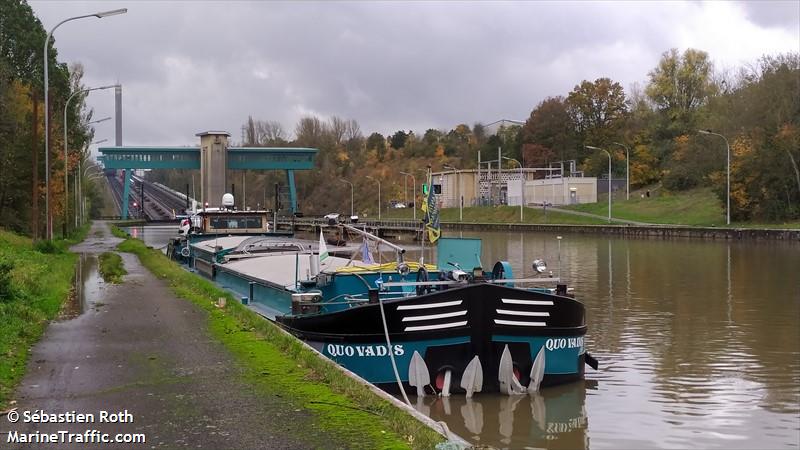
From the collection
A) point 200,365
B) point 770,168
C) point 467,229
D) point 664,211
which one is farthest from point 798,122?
point 200,365

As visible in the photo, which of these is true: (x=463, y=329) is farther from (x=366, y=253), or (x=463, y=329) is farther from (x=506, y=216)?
(x=506, y=216)

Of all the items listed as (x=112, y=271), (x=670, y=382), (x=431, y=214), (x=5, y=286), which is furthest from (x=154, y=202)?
(x=670, y=382)

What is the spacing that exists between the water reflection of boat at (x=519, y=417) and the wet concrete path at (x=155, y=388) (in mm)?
3221

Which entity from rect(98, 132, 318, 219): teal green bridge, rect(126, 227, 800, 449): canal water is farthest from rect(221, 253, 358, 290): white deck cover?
rect(98, 132, 318, 219): teal green bridge

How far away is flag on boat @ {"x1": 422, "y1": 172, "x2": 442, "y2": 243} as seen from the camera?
1440 cm

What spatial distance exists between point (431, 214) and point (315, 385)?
19.0ft

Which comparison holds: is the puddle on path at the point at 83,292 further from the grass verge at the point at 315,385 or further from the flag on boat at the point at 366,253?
the flag on boat at the point at 366,253

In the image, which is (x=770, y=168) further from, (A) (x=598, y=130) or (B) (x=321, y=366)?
(B) (x=321, y=366)

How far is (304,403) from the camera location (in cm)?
858

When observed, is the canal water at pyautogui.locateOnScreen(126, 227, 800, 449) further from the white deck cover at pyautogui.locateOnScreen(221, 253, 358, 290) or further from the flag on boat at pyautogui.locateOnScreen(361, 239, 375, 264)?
the white deck cover at pyautogui.locateOnScreen(221, 253, 358, 290)

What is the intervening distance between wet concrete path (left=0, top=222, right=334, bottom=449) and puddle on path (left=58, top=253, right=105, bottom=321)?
641mm

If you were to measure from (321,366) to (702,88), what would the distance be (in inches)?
4042

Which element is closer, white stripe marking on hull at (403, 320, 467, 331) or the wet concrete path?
the wet concrete path

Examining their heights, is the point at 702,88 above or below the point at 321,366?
above
